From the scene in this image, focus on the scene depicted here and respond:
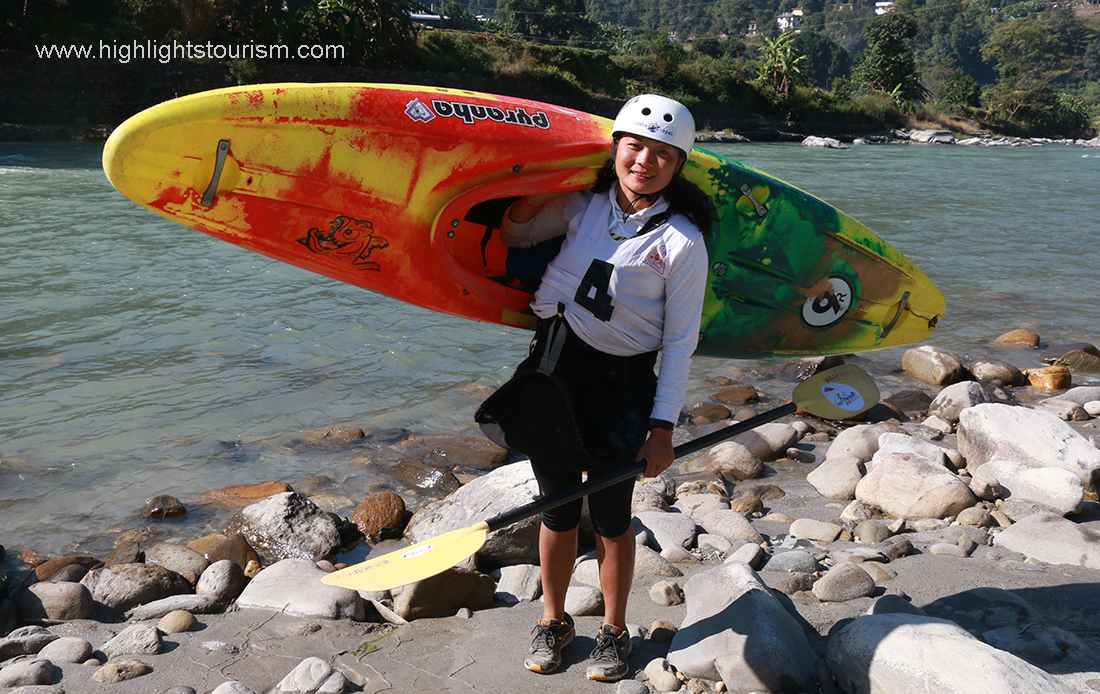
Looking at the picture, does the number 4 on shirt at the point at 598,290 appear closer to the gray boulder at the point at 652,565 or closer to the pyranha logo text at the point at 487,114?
the pyranha logo text at the point at 487,114

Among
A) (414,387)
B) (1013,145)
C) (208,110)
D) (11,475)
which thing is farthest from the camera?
(1013,145)

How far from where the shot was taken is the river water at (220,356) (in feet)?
13.1

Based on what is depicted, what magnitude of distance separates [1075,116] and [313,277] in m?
59.1

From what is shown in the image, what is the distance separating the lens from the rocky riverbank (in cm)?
204

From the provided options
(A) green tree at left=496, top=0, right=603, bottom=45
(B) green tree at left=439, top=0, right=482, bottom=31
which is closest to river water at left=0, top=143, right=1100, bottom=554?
(B) green tree at left=439, top=0, right=482, bottom=31

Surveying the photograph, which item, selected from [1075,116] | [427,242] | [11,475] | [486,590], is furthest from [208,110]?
[1075,116]

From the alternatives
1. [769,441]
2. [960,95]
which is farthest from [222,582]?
[960,95]

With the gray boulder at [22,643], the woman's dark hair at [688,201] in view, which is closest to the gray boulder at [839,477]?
the woman's dark hair at [688,201]

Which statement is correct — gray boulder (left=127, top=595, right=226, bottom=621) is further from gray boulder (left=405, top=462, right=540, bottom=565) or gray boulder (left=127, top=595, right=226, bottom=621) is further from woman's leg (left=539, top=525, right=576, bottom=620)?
woman's leg (left=539, top=525, right=576, bottom=620)

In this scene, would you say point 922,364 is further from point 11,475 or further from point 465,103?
point 11,475

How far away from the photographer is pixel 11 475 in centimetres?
397

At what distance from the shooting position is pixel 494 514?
2.94m

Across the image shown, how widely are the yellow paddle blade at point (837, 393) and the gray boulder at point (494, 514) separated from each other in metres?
1.05

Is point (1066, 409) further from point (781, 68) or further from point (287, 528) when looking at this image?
point (781, 68)
